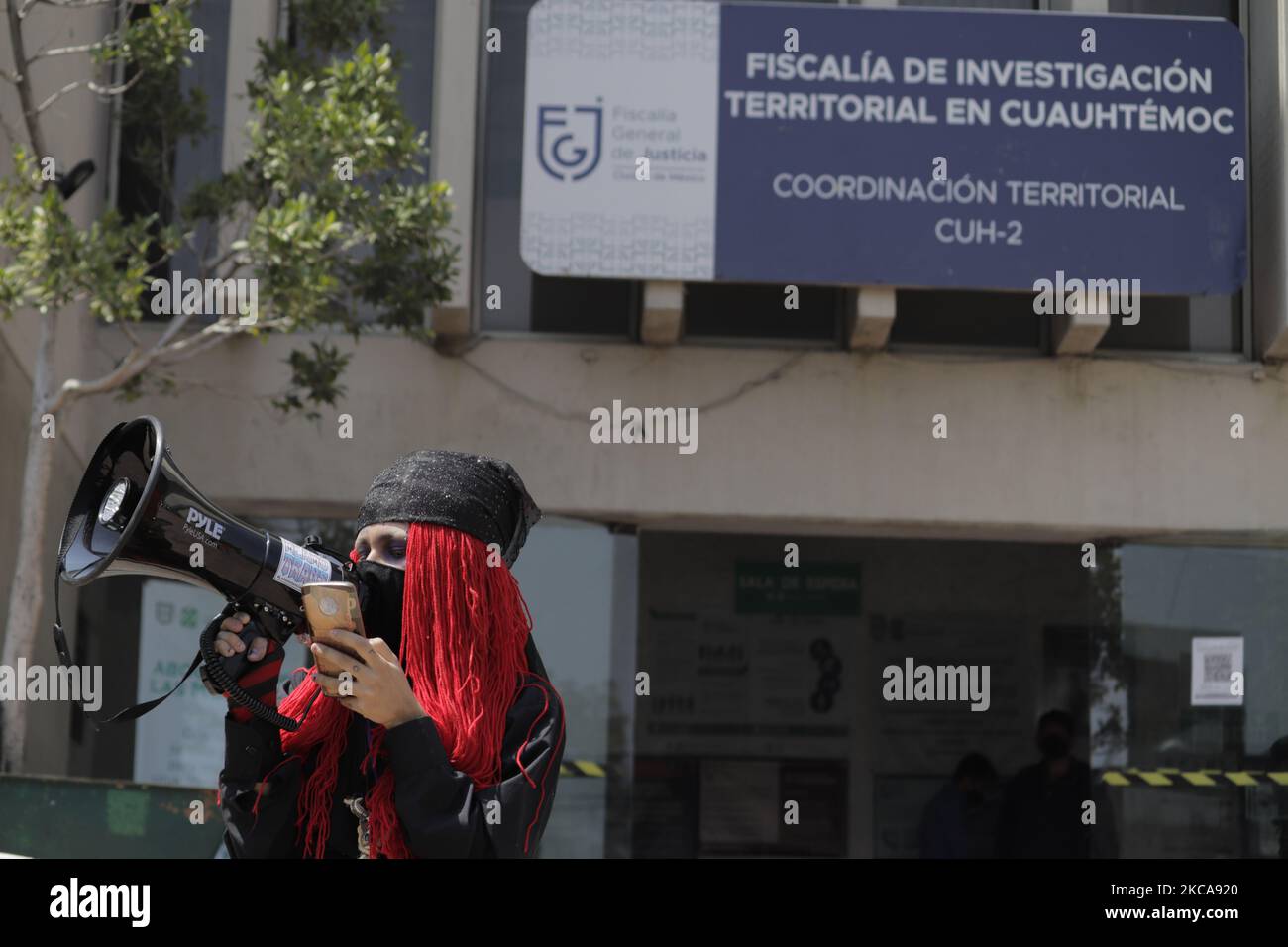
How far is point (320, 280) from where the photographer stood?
7035 millimetres

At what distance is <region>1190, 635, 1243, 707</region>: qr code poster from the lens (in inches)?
391

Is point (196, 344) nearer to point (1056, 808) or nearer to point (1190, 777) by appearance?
point (1056, 808)

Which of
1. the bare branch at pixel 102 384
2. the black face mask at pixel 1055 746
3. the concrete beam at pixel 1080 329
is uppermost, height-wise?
the concrete beam at pixel 1080 329

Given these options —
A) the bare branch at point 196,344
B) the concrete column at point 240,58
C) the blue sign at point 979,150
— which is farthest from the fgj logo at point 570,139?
the bare branch at point 196,344

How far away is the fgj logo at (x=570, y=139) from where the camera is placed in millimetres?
9273

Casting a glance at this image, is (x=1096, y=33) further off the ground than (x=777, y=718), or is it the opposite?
(x=1096, y=33)

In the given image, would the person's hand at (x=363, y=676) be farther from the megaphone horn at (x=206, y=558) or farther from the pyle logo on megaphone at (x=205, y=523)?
the pyle logo on megaphone at (x=205, y=523)

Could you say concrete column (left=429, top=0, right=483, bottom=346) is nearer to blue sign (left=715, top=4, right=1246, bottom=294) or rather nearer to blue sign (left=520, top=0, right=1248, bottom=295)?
blue sign (left=520, top=0, right=1248, bottom=295)

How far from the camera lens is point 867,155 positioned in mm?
9320

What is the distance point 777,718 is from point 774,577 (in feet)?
3.17

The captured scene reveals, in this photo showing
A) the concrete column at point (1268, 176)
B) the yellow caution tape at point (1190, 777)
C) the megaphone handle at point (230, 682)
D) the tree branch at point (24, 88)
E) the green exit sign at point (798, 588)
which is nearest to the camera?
the megaphone handle at point (230, 682)

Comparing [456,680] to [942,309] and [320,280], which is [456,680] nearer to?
[320,280]
